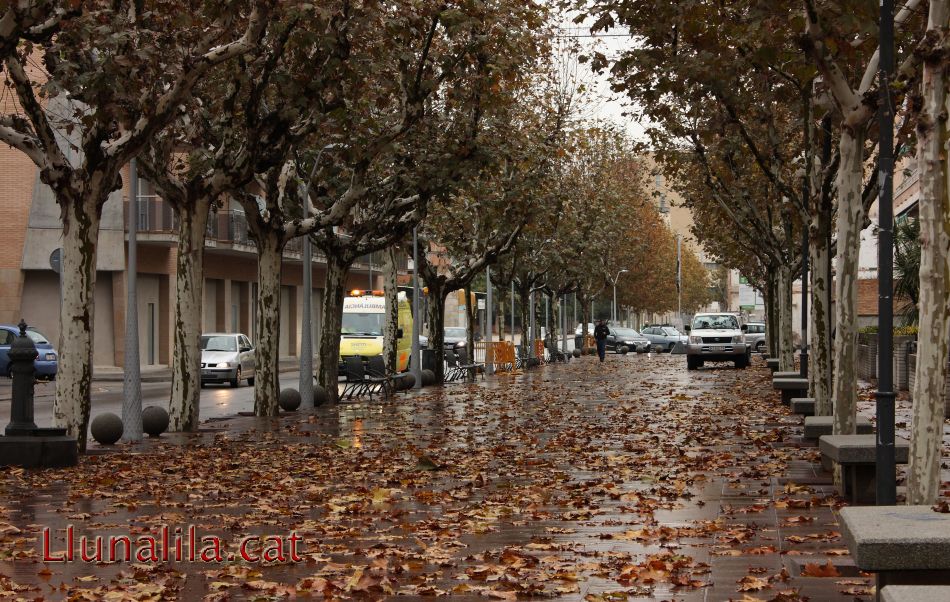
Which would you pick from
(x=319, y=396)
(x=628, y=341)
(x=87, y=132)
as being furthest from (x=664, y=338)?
(x=87, y=132)

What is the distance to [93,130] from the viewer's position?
1593 centimetres

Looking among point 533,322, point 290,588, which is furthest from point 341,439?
point 533,322

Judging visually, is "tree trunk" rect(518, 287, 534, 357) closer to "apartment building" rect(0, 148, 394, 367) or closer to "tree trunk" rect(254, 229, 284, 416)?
"apartment building" rect(0, 148, 394, 367)

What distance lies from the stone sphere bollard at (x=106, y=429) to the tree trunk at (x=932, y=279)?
39.9 ft

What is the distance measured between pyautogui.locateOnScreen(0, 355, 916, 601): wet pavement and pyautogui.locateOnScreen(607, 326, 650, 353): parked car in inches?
2281

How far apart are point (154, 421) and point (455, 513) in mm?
9613

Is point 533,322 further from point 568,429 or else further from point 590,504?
point 590,504

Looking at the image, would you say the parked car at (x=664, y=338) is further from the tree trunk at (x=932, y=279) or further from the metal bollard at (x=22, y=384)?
the tree trunk at (x=932, y=279)

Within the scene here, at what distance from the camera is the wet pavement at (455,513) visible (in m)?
8.31

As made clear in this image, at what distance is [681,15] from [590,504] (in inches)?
274

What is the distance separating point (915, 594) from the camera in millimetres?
5555

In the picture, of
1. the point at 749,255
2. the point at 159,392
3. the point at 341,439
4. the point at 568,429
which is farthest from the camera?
the point at 749,255

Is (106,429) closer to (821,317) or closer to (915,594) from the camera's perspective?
(821,317)

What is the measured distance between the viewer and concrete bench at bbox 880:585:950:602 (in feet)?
17.9
